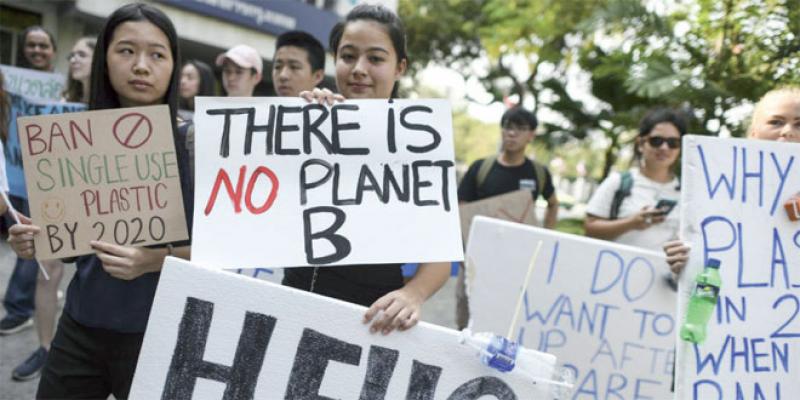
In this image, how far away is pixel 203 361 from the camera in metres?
1.45

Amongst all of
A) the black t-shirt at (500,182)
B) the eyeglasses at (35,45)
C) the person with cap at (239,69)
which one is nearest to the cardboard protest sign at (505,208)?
the black t-shirt at (500,182)

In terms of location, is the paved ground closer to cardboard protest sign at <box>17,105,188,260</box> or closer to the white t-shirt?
cardboard protest sign at <box>17,105,188,260</box>

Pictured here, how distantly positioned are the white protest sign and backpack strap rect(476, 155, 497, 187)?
2.55 metres

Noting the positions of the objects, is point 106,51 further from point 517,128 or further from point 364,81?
point 517,128

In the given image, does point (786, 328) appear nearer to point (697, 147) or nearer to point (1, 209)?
point (697, 147)

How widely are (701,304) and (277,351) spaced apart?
1.18 meters

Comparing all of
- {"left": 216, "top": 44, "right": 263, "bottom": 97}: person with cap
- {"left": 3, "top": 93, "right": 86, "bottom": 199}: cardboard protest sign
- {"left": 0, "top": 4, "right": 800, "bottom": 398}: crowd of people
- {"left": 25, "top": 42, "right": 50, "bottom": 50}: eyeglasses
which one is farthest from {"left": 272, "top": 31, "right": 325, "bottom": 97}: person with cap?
{"left": 25, "top": 42, "right": 50, "bottom": 50}: eyeglasses

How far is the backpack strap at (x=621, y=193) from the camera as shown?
289cm

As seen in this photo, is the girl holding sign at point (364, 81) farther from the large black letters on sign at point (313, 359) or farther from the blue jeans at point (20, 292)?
the blue jeans at point (20, 292)

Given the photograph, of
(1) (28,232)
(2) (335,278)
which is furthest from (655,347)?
(1) (28,232)

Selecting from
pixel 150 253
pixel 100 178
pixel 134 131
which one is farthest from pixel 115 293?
pixel 134 131

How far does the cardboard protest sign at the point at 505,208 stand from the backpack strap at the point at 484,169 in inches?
9.7

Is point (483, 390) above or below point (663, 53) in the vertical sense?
below

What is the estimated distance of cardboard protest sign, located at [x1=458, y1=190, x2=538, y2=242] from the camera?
3.67 metres
